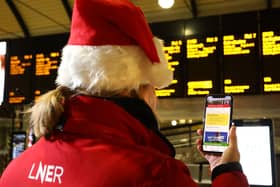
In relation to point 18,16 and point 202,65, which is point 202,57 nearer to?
point 202,65

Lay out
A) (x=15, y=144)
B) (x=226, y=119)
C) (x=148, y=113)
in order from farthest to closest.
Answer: (x=15, y=144)
(x=226, y=119)
(x=148, y=113)

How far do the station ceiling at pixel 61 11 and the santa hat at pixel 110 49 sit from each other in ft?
17.1

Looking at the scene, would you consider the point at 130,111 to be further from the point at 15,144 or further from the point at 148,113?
the point at 15,144

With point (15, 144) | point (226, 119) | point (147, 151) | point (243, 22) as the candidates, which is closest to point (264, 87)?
point (243, 22)

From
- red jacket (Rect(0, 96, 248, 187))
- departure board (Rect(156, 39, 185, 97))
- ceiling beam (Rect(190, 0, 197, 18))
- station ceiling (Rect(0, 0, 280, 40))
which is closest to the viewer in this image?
red jacket (Rect(0, 96, 248, 187))

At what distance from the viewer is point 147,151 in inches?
35.9

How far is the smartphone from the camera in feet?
4.68

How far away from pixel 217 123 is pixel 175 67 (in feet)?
10.7

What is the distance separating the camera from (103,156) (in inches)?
36.2

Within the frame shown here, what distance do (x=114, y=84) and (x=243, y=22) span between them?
383 cm

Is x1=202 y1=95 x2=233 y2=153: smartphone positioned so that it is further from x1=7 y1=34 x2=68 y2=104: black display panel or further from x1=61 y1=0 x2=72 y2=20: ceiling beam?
x1=61 y1=0 x2=72 y2=20: ceiling beam

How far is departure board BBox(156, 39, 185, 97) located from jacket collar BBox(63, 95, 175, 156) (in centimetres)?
372

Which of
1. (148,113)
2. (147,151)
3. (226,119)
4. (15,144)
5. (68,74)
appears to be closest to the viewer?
(147,151)

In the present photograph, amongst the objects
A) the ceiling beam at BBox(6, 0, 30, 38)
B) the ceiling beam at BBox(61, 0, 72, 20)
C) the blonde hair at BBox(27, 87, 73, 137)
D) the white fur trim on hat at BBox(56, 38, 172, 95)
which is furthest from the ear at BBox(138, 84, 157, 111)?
the ceiling beam at BBox(6, 0, 30, 38)
